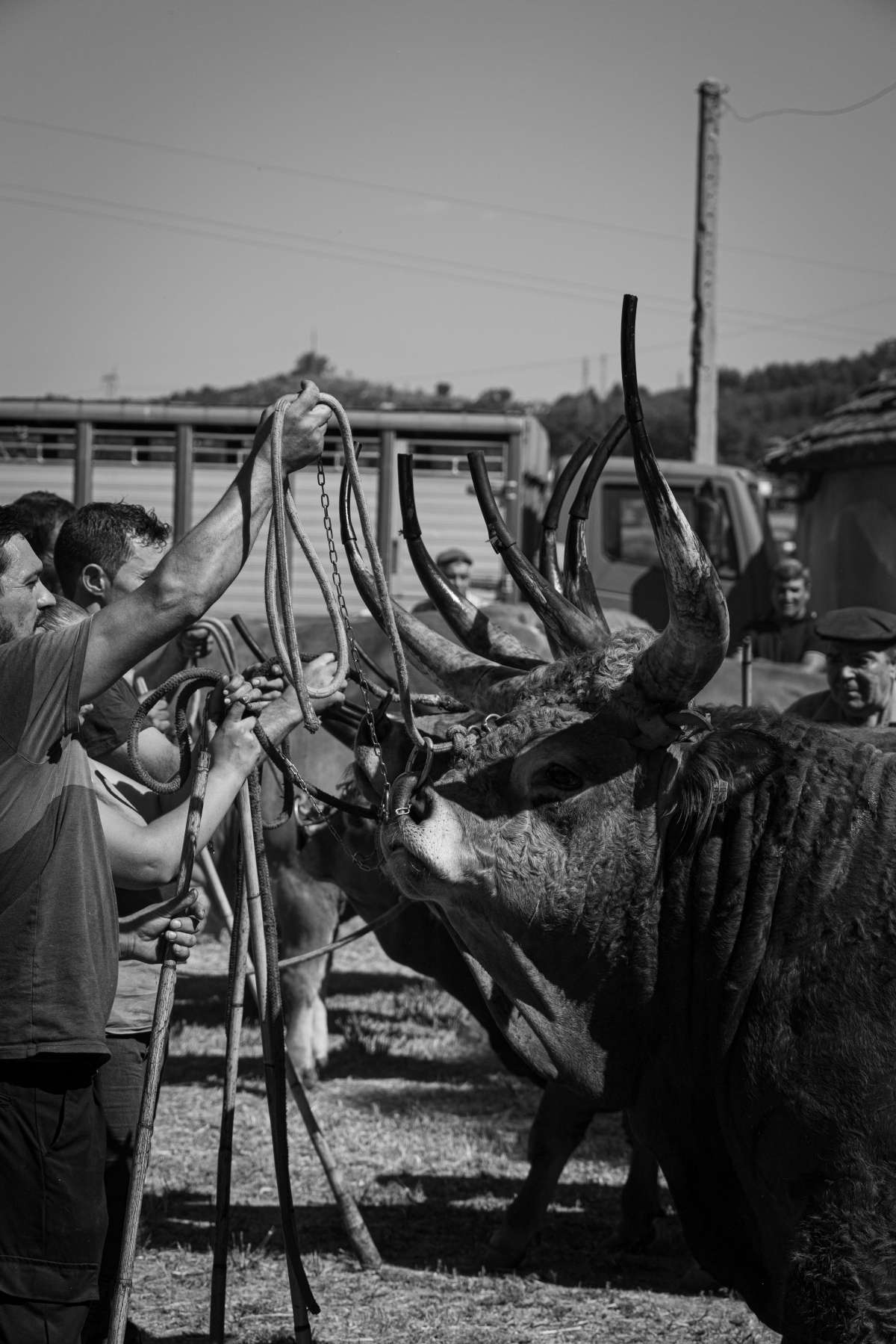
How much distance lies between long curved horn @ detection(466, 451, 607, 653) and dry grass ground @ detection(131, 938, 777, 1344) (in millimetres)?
2331

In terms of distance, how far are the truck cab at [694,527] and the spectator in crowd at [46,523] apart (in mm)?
6675

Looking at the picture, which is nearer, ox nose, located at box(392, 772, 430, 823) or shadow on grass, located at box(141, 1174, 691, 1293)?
ox nose, located at box(392, 772, 430, 823)

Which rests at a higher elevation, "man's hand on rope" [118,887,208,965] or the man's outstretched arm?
the man's outstretched arm

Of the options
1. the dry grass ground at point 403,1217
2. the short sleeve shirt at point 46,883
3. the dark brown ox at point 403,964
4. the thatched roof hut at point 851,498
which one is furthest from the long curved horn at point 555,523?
the thatched roof hut at point 851,498

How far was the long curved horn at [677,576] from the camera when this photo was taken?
279 cm

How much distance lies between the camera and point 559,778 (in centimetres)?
315

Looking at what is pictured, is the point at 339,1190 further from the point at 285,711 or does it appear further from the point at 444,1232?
the point at 285,711

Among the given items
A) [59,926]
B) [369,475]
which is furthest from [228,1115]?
[369,475]

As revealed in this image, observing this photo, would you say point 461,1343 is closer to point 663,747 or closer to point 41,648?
point 663,747

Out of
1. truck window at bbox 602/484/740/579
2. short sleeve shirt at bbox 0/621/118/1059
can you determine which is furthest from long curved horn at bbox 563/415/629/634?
truck window at bbox 602/484/740/579

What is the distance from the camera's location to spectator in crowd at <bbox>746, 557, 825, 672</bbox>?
9.34 meters

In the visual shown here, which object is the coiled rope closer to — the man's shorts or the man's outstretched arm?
the man's outstretched arm

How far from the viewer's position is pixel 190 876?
3.29 meters

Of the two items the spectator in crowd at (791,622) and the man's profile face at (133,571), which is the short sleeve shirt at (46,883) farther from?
the spectator in crowd at (791,622)
